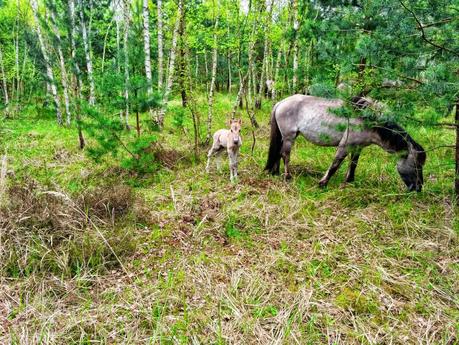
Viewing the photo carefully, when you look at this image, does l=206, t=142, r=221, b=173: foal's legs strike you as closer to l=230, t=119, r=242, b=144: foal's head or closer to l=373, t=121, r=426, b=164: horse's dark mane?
l=230, t=119, r=242, b=144: foal's head

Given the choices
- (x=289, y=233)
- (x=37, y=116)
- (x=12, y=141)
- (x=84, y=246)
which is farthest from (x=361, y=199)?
(x=37, y=116)

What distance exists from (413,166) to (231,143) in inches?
131

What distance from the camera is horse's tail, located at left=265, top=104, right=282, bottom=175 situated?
6.81 metres

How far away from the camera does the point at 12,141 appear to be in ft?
32.6

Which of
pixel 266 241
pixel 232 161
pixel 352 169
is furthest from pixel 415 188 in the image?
pixel 232 161

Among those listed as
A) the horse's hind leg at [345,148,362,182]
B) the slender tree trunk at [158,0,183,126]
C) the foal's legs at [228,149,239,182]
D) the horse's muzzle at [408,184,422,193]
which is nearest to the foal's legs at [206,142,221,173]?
the foal's legs at [228,149,239,182]

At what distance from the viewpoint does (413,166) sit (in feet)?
17.0

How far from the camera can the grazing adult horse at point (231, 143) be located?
241 inches

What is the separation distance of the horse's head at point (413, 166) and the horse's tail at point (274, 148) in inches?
95.4

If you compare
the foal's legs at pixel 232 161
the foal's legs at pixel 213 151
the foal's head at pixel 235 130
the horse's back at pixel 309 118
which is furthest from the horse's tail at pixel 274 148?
the foal's legs at pixel 213 151

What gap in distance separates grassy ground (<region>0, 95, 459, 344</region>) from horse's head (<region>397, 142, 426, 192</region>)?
0.78 ft

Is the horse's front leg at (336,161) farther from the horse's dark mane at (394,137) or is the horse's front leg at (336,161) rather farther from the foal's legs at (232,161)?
the foal's legs at (232,161)

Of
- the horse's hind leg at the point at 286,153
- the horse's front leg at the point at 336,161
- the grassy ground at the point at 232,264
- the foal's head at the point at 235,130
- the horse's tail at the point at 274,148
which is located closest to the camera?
the grassy ground at the point at 232,264

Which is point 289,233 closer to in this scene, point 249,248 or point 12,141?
point 249,248
